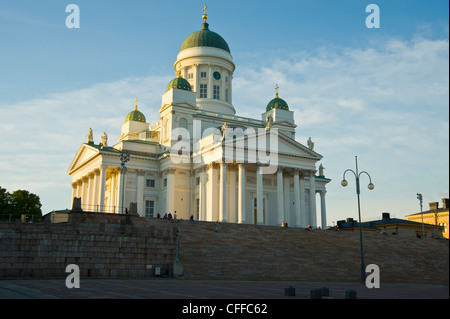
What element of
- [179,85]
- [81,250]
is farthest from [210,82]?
[81,250]

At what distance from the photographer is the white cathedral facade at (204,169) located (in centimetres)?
5162

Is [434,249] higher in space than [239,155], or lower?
lower

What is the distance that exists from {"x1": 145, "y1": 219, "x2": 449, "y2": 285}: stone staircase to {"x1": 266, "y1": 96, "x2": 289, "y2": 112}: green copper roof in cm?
2546

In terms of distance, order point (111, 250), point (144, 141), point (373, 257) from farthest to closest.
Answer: point (144, 141) < point (373, 257) < point (111, 250)

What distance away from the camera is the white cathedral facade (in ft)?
169

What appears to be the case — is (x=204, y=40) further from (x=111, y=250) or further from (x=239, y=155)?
(x=111, y=250)

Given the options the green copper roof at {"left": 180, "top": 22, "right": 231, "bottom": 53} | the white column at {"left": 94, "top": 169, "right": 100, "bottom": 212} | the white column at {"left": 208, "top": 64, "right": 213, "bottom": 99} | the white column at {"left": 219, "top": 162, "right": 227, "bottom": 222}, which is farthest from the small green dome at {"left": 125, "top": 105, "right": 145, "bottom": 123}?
the white column at {"left": 219, "top": 162, "right": 227, "bottom": 222}

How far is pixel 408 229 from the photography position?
228 ft

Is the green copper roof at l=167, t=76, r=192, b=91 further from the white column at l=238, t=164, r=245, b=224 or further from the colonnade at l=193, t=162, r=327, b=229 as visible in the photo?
the white column at l=238, t=164, r=245, b=224

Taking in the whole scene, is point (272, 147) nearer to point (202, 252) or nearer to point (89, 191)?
point (202, 252)

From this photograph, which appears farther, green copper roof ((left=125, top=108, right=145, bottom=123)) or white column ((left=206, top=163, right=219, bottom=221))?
green copper roof ((left=125, top=108, right=145, bottom=123))

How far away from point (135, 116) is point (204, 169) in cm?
2018
